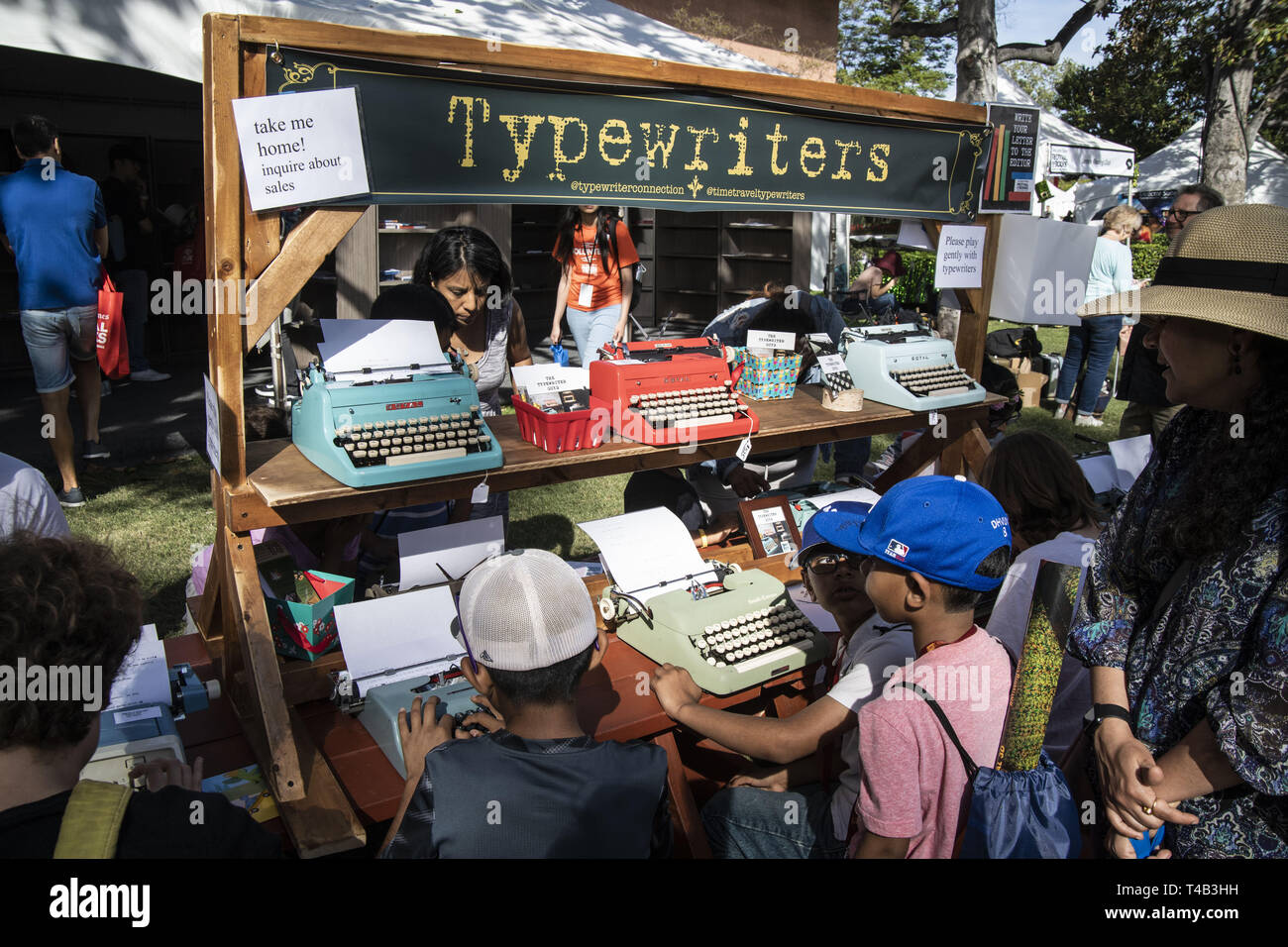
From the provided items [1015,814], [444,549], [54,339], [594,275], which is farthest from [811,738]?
[594,275]

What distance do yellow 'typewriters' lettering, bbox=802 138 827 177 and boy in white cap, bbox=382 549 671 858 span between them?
2511 millimetres

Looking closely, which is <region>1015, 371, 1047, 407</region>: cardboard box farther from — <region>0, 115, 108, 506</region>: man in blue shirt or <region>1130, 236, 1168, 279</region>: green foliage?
<region>1130, 236, 1168, 279</region>: green foliage

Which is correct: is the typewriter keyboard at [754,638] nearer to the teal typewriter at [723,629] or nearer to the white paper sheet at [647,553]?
the teal typewriter at [723,629]

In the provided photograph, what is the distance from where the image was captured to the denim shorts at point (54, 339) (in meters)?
5.86

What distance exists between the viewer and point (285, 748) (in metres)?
2.48

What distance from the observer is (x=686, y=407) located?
3.58 m

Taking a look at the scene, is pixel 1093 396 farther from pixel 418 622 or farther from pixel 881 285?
pixel 418 622

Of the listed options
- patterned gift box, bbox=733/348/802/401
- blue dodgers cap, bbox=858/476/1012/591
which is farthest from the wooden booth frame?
blue dodgers cap, bbox=858/476/1012/591

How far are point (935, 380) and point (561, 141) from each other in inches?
90.6

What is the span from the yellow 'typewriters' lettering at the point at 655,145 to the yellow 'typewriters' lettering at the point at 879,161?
1.09 metres

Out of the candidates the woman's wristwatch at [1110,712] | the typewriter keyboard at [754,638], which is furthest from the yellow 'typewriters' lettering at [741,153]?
the woman's wristwatch at [1110,712]

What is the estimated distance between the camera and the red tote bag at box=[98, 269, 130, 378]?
6.05 metres

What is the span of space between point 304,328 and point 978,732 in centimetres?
568
